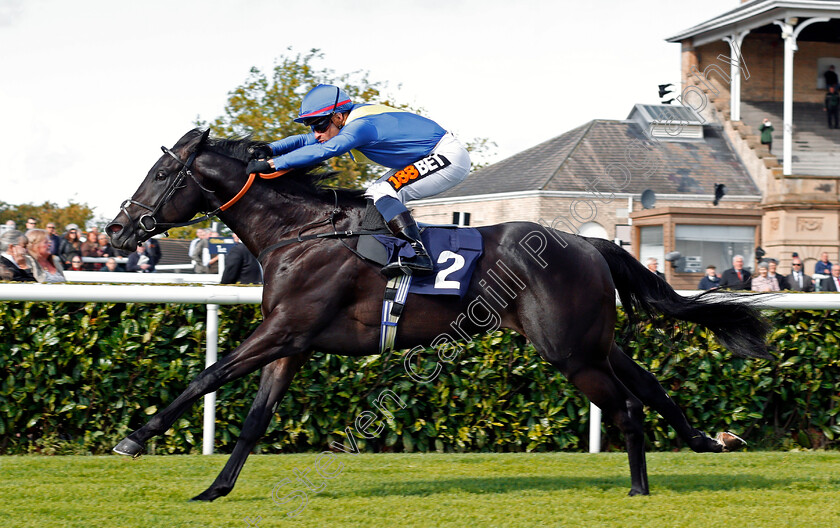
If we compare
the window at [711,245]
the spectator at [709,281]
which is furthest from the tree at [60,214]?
the spectator at [709,281]

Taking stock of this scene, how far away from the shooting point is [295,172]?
14.8ft

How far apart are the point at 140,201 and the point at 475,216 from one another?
20.8 metres

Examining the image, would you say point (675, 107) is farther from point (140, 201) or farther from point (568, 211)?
point (140, 201)

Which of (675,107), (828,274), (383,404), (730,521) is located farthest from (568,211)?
(730,521)

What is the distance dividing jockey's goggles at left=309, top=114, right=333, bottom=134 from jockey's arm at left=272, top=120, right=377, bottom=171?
7.2 inches

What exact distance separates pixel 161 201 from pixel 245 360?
3.03ft

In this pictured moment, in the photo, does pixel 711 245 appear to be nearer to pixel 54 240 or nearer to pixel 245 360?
pixel 54 240

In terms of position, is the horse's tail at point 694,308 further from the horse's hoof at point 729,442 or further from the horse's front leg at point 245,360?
the horse's front leg at point 245,360

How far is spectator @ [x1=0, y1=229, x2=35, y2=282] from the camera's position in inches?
264

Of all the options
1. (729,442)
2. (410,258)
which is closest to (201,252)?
(410,258)

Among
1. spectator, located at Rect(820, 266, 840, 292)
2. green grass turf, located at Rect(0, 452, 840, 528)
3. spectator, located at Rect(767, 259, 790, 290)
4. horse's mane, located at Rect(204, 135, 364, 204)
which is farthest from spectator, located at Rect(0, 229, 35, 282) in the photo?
spectator, located at Rect(820, 266, 840, 292)

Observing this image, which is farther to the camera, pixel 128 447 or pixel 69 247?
pixel 69 247

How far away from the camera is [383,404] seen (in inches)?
212

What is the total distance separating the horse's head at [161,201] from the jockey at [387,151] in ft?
1.00
